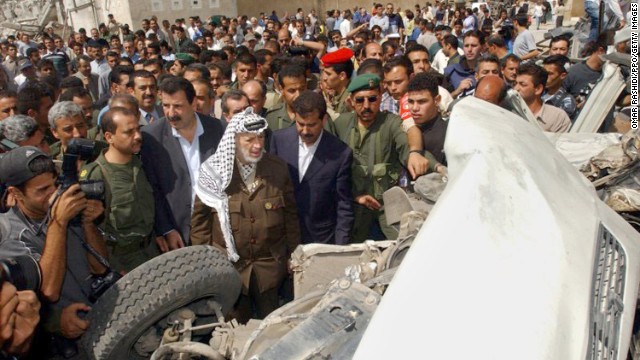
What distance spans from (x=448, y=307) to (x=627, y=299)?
0.57 meters

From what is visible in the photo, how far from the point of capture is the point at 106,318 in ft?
8.39

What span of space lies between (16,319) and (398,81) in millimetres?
3765

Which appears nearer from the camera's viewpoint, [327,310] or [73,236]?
[327,310]

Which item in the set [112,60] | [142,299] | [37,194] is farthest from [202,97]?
[112,60]

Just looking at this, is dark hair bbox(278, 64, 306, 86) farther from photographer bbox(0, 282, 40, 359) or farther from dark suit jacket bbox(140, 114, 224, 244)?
photographer bbox(0, 282, 40, 359)

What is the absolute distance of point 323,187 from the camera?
147 inches

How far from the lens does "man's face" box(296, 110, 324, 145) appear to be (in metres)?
3.61

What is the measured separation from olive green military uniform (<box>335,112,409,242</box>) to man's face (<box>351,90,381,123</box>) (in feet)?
0.26

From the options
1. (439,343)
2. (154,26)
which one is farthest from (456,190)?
(154,26)

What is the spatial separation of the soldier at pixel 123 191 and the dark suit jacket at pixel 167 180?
116mm

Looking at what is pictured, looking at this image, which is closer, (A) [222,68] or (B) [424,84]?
(B) [424,84]

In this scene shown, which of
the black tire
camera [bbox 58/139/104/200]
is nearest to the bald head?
the black tire

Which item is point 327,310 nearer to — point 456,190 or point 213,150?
point 456,190

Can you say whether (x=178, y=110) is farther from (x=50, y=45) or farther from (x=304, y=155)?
(x=50, y=45)
